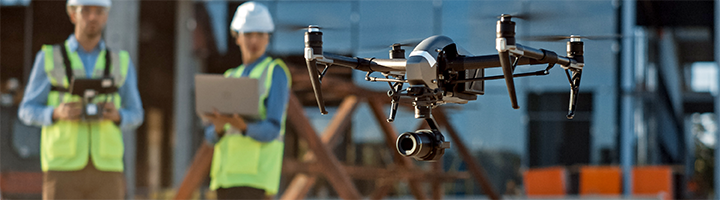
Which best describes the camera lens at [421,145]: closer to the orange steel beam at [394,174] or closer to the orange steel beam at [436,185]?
the orange steel beam at [394,174]

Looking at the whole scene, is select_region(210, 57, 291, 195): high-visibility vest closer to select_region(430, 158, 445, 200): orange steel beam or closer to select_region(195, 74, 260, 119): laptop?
select_region(195, 74, 260, 119): laptop

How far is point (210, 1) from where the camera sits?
52.0ft

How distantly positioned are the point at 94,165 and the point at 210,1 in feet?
40.0

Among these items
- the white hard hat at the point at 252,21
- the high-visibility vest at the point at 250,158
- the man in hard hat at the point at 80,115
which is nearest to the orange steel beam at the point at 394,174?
the high-visibility vest at the point at 250,158

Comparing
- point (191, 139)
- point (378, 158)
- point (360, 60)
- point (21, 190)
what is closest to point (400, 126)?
point (378, 158)

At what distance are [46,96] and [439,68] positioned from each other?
258cm

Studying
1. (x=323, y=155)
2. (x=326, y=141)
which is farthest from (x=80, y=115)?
(x=326, y=141)

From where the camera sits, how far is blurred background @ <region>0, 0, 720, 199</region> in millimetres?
14602

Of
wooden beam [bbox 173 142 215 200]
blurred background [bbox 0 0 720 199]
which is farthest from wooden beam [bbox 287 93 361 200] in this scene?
blurred background [bbox 0 0 720 199]

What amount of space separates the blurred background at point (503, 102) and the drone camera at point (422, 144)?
1171cm

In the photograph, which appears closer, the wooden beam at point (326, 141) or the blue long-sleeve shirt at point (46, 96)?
the blue long-sleeve shirt at point (46, 96)

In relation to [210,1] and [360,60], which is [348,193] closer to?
[360,60]

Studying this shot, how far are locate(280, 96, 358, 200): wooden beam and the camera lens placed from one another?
10.8 feet

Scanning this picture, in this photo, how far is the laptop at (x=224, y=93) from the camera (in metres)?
3.92
